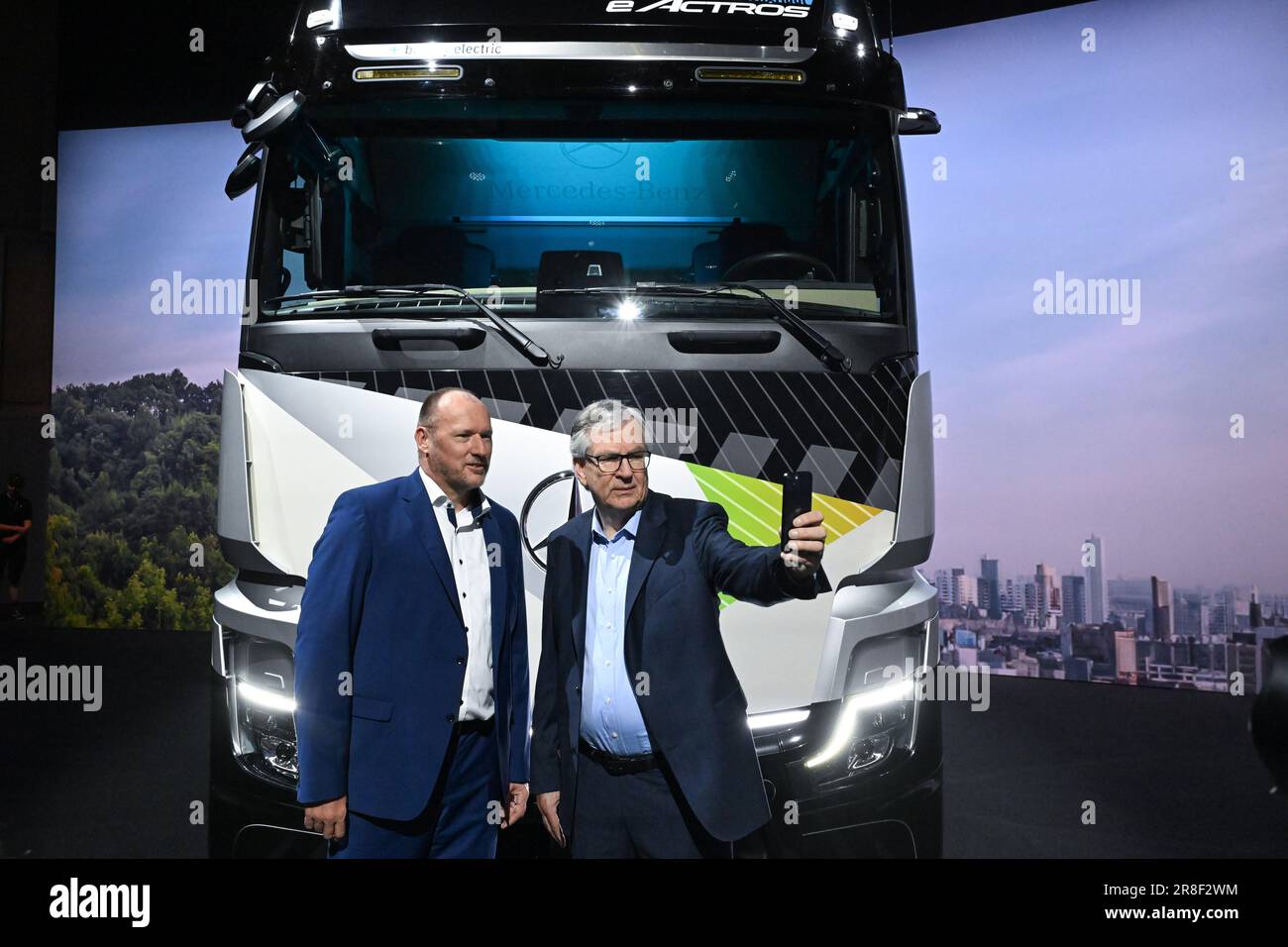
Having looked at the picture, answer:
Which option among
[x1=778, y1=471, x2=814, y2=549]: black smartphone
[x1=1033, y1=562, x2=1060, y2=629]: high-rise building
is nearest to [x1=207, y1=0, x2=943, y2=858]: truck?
[x1=778, y1=471, x2=814, y2=549]: black smartphone

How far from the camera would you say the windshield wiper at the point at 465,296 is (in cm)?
288

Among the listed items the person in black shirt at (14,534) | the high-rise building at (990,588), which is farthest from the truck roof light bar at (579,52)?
the person in black shirt at (14,534)

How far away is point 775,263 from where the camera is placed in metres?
3.25

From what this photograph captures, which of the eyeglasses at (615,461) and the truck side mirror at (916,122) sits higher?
the truck side mirror at (916,122)

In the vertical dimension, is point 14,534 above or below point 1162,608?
above

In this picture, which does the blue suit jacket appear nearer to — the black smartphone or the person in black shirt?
the black smartphone

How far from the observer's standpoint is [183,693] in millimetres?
7531

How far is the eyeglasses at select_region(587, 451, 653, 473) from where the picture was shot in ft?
8.54

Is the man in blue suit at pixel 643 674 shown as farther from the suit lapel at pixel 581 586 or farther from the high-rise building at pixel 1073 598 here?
the high-rise building at pixel 1073 598

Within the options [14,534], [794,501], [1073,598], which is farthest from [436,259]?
[14,534]

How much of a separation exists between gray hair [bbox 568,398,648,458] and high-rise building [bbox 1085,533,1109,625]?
4.71m

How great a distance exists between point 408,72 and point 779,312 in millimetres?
1276

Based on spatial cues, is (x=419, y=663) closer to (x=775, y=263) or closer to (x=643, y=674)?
(x=643, y=674)
